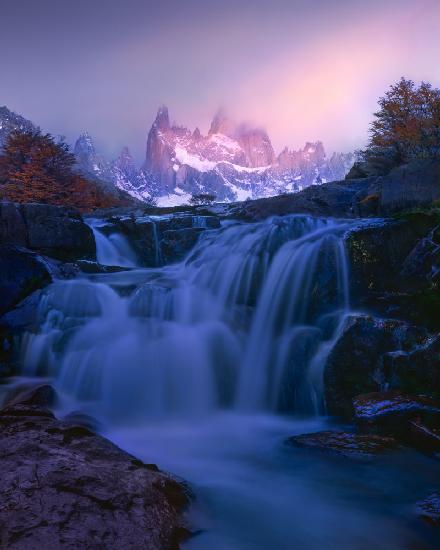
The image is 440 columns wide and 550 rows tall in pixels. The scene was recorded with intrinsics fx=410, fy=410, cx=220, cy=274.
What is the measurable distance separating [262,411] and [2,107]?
402 ft

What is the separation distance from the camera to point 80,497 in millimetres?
3398

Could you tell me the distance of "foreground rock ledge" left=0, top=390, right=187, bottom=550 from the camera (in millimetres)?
3002

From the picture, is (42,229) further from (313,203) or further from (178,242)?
(313,203)

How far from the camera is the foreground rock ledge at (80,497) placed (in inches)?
118

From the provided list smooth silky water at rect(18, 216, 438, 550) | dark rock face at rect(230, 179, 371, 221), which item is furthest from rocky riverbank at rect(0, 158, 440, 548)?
dark rock face at rect(230, 179, 371, 221)

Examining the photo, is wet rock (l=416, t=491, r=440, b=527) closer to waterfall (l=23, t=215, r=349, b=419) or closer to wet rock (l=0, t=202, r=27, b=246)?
waterfall (l=23, t=215, r=349, b=419)

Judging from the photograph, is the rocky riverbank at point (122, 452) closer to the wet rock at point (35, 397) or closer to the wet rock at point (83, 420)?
the wet rock at point (35, 397)

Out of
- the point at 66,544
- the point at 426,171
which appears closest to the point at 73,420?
the point at 66,544

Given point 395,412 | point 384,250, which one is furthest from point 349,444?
point 384,250

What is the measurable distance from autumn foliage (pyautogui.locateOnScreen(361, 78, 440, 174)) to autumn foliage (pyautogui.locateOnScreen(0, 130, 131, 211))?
16.5 m

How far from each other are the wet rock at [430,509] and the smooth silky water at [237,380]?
156 millimetres

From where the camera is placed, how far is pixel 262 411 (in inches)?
320

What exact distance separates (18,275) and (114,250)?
577cm

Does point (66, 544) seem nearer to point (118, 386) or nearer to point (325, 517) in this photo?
point (325, 517)
